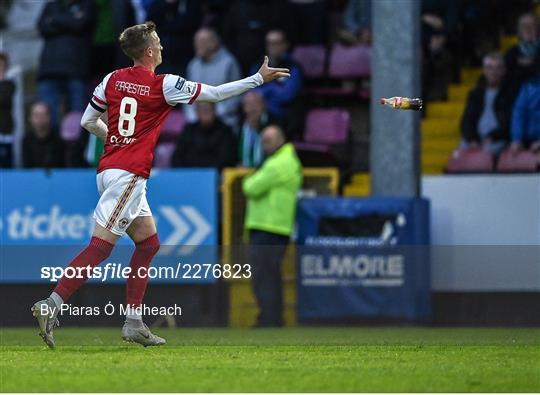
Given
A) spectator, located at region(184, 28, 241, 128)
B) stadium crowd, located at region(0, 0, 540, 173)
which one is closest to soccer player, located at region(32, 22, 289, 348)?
stadium crowd, located at region(0, 0, 540, 173)

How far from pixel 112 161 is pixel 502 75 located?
26.7 feet

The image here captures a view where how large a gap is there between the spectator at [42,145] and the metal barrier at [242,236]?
2302 mm

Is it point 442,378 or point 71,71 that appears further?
point 71,71

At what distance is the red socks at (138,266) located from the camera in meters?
10.9

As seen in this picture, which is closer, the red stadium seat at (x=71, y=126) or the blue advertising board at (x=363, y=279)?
the blue advertising board at (x=363, y=279)

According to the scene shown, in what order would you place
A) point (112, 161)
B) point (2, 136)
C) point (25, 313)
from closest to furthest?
1. point (112, 161)
2. point (25, 313)
3. point (2, 136)

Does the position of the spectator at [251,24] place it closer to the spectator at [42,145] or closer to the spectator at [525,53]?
the spectator at [42,145]

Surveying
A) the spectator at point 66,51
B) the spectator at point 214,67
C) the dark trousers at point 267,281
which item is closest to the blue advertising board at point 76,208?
Result: the dark trousers at point 267,281

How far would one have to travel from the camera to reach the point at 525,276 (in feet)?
49.2

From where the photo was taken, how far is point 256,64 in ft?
62.5

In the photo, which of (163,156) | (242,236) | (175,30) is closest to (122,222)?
(242,236)

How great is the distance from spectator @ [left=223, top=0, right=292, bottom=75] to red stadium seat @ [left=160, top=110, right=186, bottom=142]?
3.40ft

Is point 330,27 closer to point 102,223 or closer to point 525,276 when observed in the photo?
point 525,276

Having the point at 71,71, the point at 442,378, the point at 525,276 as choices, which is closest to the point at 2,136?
the point at 71,71
